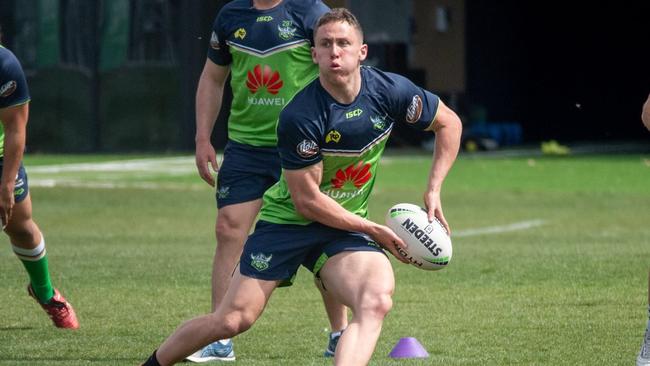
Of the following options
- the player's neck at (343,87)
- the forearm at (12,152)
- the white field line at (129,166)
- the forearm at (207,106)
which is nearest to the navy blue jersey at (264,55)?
the forearm at (207,106)

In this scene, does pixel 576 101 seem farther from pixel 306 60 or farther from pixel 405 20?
pixel 306 60

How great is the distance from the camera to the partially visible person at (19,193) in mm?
7848

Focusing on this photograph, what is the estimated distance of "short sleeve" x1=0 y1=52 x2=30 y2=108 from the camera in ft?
25.5

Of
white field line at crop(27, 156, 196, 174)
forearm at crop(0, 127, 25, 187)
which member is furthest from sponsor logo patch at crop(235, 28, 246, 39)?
white field line at crop(27, 156, 196, 174)

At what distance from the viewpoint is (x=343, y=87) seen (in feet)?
20.4

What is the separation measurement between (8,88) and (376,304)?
2.92m

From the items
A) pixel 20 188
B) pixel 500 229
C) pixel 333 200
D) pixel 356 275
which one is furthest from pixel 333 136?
pixel 500 229

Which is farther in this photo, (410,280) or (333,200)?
(410,280)

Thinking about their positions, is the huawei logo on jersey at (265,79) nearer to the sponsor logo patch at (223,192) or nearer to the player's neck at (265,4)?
the player's neck at (265,4)

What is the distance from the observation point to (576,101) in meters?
35.5

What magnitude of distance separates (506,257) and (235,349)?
5.22m

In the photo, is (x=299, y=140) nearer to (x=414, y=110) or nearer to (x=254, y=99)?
(x=414, y=110)

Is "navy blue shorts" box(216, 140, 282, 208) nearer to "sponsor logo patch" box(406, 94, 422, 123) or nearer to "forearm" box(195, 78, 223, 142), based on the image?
"forearm" box(195, 78, 223, 142)

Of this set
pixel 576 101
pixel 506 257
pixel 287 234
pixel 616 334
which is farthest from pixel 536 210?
pixel 576 101
